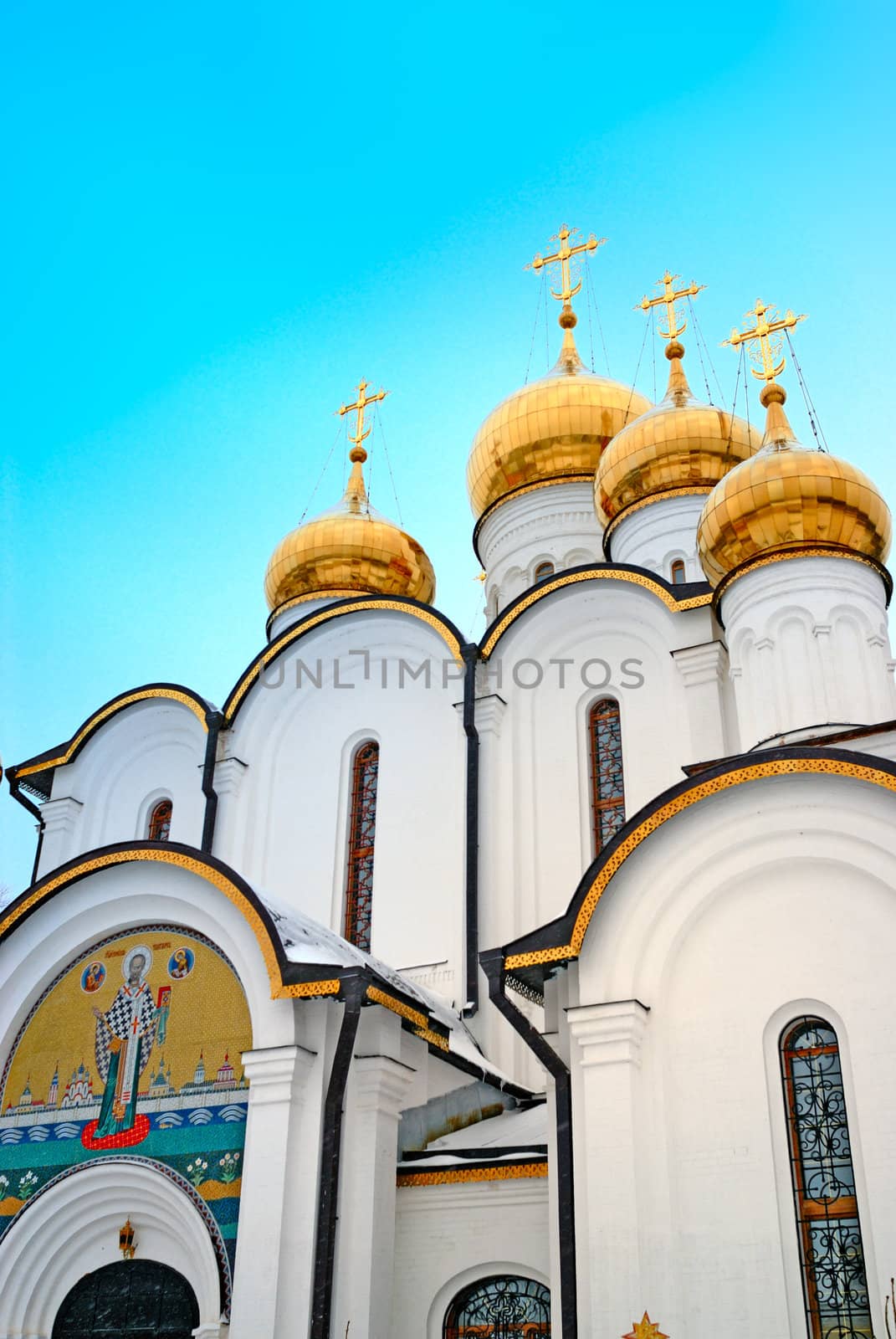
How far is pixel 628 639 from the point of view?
1020cm

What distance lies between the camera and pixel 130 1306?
7.51 meters

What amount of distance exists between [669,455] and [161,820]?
551 centimetres

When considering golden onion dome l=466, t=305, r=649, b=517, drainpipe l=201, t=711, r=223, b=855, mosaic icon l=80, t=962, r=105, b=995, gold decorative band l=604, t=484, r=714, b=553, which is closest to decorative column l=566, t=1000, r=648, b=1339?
mosaic icon l=80, t=962, r=105, b=995

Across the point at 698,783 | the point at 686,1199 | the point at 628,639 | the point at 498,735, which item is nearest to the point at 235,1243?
the point at 686,1199

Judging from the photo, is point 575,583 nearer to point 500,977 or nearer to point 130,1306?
point 500,977

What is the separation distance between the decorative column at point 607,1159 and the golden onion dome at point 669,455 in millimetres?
6565

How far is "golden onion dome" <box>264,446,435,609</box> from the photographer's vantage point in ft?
44.4

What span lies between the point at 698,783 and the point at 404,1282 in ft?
10.3

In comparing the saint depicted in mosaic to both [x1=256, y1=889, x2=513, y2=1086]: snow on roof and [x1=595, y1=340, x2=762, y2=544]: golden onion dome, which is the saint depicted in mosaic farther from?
[x1=595, y1=340, x2=762, y2=544]: golden onion dome

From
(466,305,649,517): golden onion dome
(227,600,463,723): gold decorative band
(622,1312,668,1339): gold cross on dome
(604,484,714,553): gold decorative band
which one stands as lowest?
(622,1312,668,1339): gold cross on dome

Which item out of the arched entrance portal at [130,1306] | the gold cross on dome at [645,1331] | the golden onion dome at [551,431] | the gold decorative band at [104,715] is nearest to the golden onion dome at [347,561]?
the golden onion dome at [551,431]

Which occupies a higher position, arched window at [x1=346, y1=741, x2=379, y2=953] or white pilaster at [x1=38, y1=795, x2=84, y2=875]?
white pilaster at [x1=38, y1=795, x2=84, y2=875]

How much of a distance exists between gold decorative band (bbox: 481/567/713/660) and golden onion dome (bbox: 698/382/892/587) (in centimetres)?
62

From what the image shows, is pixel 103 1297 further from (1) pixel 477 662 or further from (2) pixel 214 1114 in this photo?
(1) pixel 477 662
